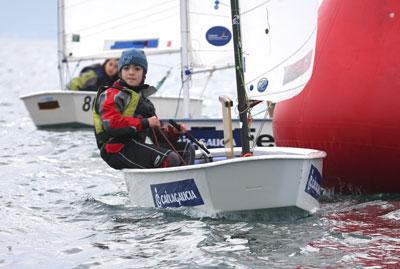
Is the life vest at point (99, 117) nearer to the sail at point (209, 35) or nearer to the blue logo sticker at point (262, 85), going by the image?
the blue logo sticker at point (262, 85)

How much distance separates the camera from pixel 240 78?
23.9ft

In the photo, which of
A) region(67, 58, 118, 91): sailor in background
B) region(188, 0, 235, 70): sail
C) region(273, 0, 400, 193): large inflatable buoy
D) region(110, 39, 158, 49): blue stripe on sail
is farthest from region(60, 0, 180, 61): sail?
region(273, 0, 400, 193): large inflatable buoy

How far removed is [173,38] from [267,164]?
7865 millimetres

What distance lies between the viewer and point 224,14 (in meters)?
12.5

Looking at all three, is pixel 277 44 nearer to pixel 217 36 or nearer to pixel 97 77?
pixel 217 36

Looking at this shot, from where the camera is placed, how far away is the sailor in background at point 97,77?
588 inches

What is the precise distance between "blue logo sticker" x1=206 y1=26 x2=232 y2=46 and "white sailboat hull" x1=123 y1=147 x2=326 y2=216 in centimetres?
561

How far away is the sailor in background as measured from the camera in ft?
49.0

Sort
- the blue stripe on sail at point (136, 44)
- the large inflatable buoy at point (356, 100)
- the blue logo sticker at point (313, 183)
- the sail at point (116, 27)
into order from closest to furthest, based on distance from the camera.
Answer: the blue logo sticker at point (313, 183) → the large inflatable buoy at point (356, 100) → the sail at point (116, 27) → the blue stripe on sail at point (136, 44)

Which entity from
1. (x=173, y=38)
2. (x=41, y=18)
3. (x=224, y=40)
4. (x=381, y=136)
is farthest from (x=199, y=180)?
(x=41, y=18)

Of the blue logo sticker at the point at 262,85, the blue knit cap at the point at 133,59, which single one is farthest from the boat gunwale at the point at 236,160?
the blue knit cap at the point at 133,59

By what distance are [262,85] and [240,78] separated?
0.19m

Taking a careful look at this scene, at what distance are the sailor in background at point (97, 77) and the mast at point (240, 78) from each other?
7.66 meters

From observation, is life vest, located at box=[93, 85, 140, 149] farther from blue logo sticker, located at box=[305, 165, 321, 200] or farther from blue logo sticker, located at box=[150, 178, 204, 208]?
blue logo sticker, located at box=[305, 165, 321, 200]
